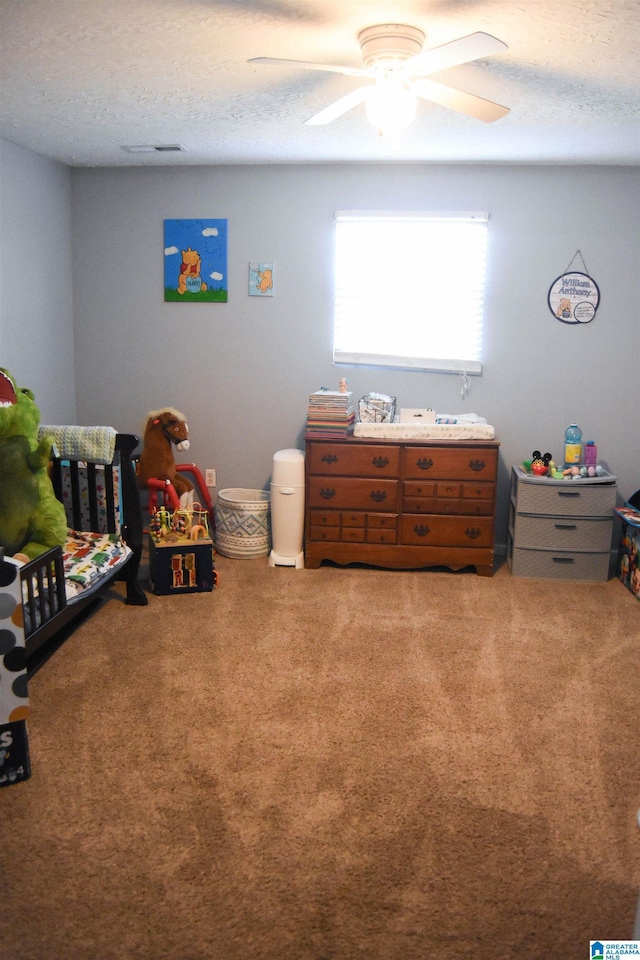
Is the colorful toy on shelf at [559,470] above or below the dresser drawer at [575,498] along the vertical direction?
above

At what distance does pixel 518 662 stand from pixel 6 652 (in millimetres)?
1975

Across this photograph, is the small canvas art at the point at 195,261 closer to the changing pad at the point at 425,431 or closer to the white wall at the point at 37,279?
the white wall at the point at 37,279

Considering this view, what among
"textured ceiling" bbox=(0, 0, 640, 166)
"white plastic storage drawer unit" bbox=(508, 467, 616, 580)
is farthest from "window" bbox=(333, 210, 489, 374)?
"white plastic storage drawer unit" bbox=(508, 467, 616, 580)

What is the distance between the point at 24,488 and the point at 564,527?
8.95 ft

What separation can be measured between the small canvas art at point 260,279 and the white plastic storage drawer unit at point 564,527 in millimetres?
1837

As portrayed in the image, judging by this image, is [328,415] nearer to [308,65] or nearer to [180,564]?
[180,564]

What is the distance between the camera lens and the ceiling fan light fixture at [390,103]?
8.14ft

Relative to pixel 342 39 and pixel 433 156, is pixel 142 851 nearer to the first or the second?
pixel 342 39

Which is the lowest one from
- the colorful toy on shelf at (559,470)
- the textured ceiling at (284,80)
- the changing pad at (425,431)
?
the colorful toy on shelf at (559,470)

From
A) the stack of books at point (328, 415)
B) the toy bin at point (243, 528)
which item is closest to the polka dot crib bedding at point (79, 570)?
the toy bin at point (243, 528)

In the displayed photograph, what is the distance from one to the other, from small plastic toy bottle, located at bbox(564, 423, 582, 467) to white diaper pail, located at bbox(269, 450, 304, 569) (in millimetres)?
1494

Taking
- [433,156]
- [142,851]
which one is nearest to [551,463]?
[433,156]

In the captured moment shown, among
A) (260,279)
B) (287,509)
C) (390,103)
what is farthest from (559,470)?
(390,103)

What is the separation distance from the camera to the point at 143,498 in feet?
16.1
